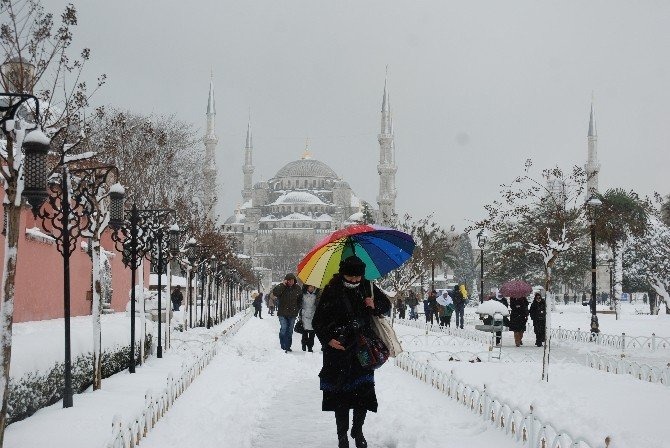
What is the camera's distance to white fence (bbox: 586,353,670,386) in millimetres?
8651

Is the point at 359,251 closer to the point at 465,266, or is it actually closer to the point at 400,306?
the point at 400,306

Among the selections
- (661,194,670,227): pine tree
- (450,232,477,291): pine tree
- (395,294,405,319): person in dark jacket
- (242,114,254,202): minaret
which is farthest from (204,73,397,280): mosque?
(395,294,405,319): person in dark jacket

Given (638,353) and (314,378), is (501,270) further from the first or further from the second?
(314,378)

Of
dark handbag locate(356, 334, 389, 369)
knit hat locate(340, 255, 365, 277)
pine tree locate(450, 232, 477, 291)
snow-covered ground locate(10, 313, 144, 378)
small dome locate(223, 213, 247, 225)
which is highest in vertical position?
small dome locate(223, 213, 247, 225)

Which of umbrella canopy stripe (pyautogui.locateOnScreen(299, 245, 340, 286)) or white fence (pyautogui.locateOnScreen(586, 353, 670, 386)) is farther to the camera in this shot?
white fence (pyautogui.locateOnScreen(586, 353, 670, 386))

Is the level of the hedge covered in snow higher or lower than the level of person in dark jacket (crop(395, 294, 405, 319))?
higher

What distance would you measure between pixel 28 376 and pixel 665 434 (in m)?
4.63

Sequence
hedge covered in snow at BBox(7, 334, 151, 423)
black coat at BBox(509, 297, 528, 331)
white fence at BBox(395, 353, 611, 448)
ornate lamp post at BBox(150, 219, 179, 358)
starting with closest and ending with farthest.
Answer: white fence at BBox(395, 353, 611, 448) < hedge covered in snow at BBox(7, 334, 151, 423) < ornate lamp post at BBox(150, 219, 179, 358) < black coat at BBox(509, 297, 528, 331)

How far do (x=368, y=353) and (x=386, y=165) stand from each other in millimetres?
73021

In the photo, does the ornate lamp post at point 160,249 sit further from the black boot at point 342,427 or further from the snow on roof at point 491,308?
the black boot at point 342,427

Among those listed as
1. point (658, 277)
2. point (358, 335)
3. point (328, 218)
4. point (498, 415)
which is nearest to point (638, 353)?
point (498, 415)

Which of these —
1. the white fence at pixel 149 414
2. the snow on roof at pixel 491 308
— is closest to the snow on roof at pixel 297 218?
the snow on roof at pixel 491 308

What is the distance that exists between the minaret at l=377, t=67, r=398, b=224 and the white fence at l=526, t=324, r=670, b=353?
58.3 meters

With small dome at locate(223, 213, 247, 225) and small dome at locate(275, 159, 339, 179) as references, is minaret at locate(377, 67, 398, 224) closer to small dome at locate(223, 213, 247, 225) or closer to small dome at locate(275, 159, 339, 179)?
small dome at locate(223, 213, 247, 225)
